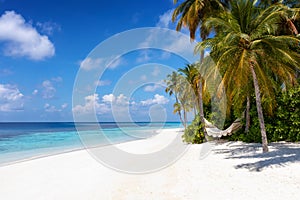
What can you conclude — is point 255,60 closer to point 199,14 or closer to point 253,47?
point 253,47

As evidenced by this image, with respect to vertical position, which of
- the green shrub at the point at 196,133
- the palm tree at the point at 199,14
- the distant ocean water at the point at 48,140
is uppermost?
the palm tree at the point at 199,14

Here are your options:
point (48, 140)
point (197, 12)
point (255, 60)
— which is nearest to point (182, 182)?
point (255, 60)

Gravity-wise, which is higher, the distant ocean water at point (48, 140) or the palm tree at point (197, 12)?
the palm tree at point (197, 12)

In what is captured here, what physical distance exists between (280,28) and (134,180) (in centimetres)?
1483

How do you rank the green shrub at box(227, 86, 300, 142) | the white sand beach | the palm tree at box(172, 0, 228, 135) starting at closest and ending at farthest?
the white sand beach
the green shrub at box(227, 86, 300, 142)
the palm tree at box(172, 0, 228, 135)

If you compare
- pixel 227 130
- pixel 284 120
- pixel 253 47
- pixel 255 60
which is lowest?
pixel 227 130

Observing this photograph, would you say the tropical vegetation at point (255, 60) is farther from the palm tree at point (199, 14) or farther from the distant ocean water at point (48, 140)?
the distant ocean water at point (48, 140)

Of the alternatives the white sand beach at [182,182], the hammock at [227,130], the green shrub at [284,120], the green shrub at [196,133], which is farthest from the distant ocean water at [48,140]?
the green shrub at [284,120]

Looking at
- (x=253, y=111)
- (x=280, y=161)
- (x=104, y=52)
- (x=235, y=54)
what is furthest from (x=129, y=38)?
(x=280, y=161)

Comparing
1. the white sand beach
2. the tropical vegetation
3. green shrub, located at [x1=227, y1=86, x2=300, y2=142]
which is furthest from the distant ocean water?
green shrub, located at [x1=227, y1=86, x2=300, y2=142]

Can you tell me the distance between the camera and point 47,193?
7.01 m

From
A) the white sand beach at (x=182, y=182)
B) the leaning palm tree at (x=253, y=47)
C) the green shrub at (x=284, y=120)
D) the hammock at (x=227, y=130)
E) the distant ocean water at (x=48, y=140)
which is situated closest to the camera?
the white sand beach at (x=182, y=182)

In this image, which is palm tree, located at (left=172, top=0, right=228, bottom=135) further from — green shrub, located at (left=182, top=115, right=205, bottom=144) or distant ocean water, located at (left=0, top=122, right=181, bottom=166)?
distant ocean water, located at (left=0, top=122, right=181, bottom=166)

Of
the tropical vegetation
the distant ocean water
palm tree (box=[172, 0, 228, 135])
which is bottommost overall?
the distant ocean water
